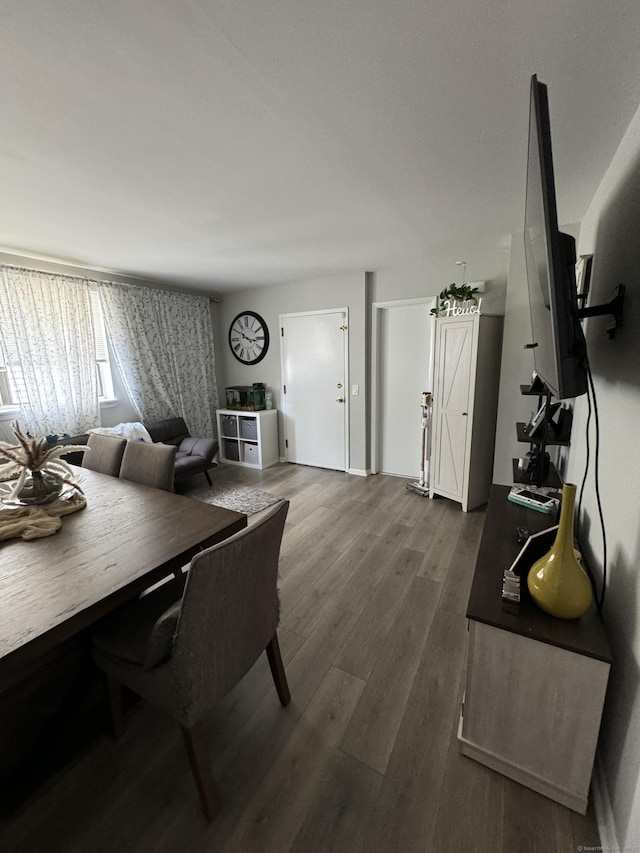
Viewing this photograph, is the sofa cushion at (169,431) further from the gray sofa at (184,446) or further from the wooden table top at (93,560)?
the wooden table top at (93,560)

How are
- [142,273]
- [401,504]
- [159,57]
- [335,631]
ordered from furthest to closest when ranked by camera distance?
[142,273] → [401,504] → [335,631] → [159,57]

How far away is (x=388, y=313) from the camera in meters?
3.75

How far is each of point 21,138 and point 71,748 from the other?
2427mm

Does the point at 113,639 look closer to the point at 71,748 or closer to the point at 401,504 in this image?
the point at 71,748

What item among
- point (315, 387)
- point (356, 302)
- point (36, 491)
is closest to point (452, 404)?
point (356, 302)

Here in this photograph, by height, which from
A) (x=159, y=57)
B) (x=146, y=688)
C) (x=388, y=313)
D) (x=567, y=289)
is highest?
(x=159, y=57)

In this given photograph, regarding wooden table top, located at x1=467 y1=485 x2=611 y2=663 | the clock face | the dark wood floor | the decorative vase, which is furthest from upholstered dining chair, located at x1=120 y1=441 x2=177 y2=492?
the clock face

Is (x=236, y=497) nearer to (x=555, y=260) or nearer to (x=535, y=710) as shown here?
(x=535, y=710)

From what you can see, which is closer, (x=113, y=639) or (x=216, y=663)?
(x=216, y=663)

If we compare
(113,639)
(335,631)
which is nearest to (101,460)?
(113,639)

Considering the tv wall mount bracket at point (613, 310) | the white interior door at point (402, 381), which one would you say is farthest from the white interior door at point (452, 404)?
the tv wall mount bracket at point (613, 310)

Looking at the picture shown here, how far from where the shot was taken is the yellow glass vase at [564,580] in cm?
106

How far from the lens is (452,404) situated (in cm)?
308

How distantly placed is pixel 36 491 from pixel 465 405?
9.83 ft
